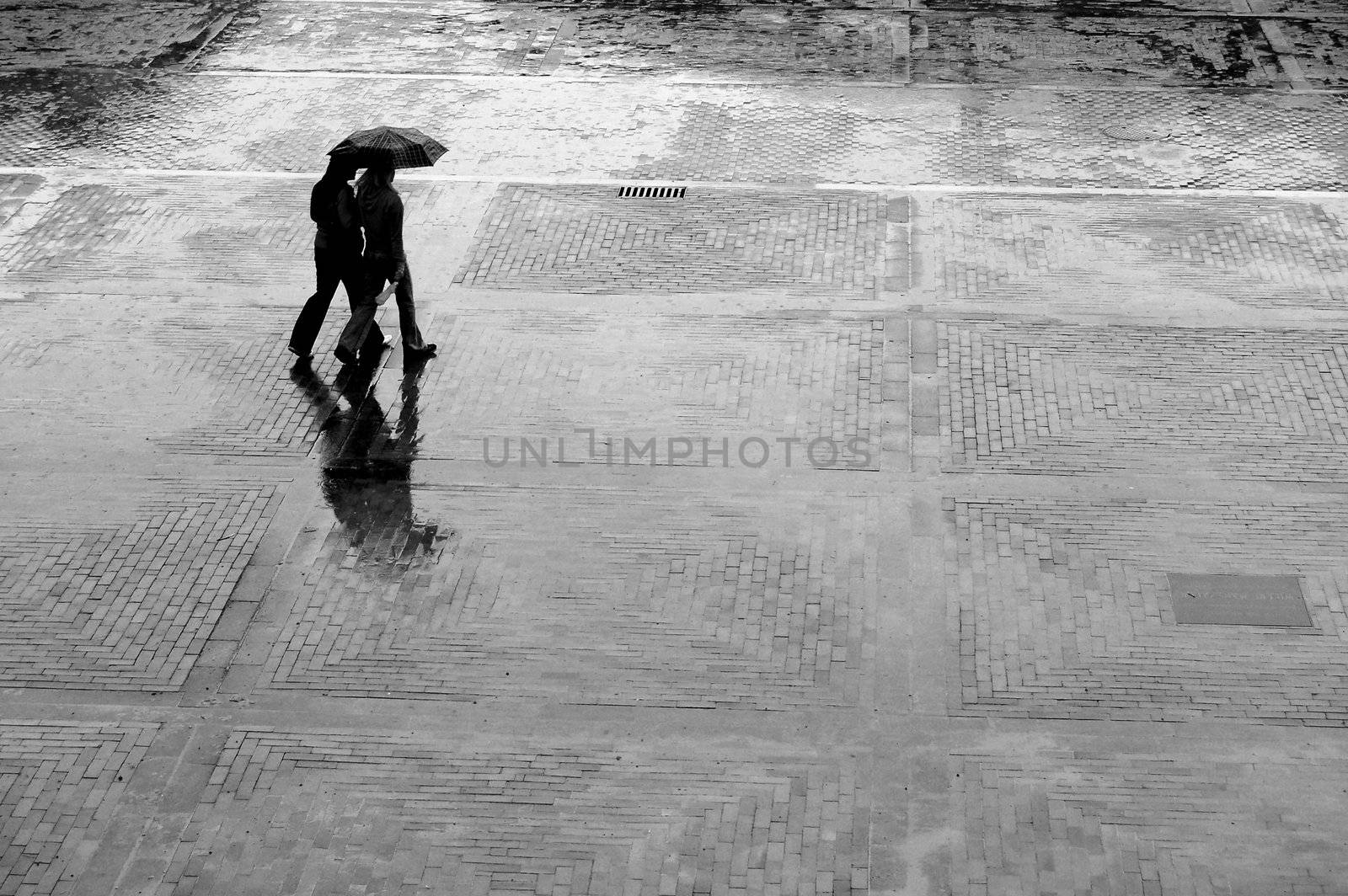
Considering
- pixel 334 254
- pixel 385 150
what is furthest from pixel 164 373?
pixel 385 150

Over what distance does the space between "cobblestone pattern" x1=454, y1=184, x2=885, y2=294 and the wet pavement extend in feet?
0.19

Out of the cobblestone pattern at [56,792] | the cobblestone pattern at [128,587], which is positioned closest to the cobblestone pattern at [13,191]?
the cobblestone pattern at [128,587]

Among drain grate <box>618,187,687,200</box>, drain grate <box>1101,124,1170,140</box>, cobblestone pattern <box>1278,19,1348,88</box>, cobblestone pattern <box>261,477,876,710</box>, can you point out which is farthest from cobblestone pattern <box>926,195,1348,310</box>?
cobblestone pattern <box>1278,19,1348,88</box>

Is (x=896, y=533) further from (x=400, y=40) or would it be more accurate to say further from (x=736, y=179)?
(x=400, y=40)

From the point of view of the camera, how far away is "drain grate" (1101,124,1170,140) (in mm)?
15180

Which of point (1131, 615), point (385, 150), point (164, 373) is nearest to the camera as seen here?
point (1131, 615)

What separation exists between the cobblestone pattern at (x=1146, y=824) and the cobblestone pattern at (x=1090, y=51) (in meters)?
10.7

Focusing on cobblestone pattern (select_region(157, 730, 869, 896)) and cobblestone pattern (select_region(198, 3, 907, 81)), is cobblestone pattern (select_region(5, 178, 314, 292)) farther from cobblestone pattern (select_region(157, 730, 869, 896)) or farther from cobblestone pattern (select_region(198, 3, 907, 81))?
cobblestone pattern (select_region(157, 730, 869, 896))

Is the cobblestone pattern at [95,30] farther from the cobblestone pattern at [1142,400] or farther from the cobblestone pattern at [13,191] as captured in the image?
→ the cobblestone pattern at [1142,400]

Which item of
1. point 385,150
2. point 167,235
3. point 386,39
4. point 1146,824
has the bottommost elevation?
point 1146,824

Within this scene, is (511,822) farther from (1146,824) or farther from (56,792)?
(1146,824)

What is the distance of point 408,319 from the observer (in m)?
11.2

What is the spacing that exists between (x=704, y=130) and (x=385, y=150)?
219 inches

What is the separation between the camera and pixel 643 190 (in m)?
14.1
